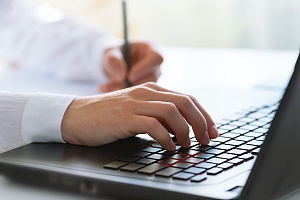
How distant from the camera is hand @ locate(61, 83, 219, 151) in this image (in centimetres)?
78

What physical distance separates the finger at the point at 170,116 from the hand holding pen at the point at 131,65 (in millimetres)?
553

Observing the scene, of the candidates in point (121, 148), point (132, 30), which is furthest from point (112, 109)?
point (132, 30)

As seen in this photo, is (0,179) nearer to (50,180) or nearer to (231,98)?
(50,180)

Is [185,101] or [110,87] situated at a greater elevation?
[185,101]

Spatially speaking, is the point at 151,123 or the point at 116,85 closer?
the point at 151,123

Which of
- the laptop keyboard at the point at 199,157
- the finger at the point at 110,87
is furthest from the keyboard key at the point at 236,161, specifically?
the finger at the point at 110,87

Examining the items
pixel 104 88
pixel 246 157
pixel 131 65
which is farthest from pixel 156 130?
pixel 131 65

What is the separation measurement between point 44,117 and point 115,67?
22.3 inches

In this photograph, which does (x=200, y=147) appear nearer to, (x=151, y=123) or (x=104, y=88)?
(x=151, y=123)

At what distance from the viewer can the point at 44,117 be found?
2.85 feet

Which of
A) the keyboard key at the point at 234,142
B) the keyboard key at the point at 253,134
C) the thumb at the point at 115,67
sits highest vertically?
the keyboard key at the point at 234,142

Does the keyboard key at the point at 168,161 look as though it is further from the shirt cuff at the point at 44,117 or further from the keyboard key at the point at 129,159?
the shirt cuff at the point at 44,117

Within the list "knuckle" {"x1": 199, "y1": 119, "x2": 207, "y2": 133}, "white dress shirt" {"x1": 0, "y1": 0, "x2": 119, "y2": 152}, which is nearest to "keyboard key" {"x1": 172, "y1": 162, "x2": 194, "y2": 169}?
"knuckle" {"x1": 199, "y1": 119, "x2": 207, "y2": 133}

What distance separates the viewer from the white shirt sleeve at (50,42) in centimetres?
154
